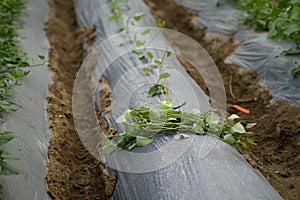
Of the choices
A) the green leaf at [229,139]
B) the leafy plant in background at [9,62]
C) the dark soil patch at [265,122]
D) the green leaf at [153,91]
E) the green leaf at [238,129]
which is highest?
the leafy plant in background at [9,62]

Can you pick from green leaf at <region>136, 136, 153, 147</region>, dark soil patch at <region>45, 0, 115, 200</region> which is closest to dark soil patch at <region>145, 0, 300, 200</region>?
green leaf at <region>136, 136, 153, 147</region>

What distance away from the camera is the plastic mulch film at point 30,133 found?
2124mm

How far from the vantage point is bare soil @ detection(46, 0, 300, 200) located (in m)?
2.49

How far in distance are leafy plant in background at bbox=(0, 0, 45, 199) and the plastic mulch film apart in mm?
87

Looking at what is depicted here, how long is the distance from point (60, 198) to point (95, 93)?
1323mm

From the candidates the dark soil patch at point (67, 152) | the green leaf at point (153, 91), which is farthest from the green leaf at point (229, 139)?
the dark soil patch at point (67, 152)

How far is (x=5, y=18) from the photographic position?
391 centimetres

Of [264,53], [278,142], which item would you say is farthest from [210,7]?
[278,142]

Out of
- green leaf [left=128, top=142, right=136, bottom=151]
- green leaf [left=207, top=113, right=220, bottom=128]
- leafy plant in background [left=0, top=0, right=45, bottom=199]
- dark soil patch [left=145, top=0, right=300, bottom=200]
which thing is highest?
leafy plant in background [left=0, top=0, right=45, bottom=199]

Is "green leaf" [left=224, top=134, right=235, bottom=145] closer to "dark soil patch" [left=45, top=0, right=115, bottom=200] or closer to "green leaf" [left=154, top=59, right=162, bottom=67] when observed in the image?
"dark soil patch" [left=45, top=0, right=115, bottom=200]

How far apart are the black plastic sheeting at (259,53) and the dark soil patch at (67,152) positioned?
1857 mm

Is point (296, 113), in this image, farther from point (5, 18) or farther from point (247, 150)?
point (5, 18)

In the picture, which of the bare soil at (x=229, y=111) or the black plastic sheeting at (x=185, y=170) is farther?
the bare soil at (x=229, y=111)

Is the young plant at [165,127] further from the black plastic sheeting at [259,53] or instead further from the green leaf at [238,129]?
the black plastic sheeting at [259,53]
